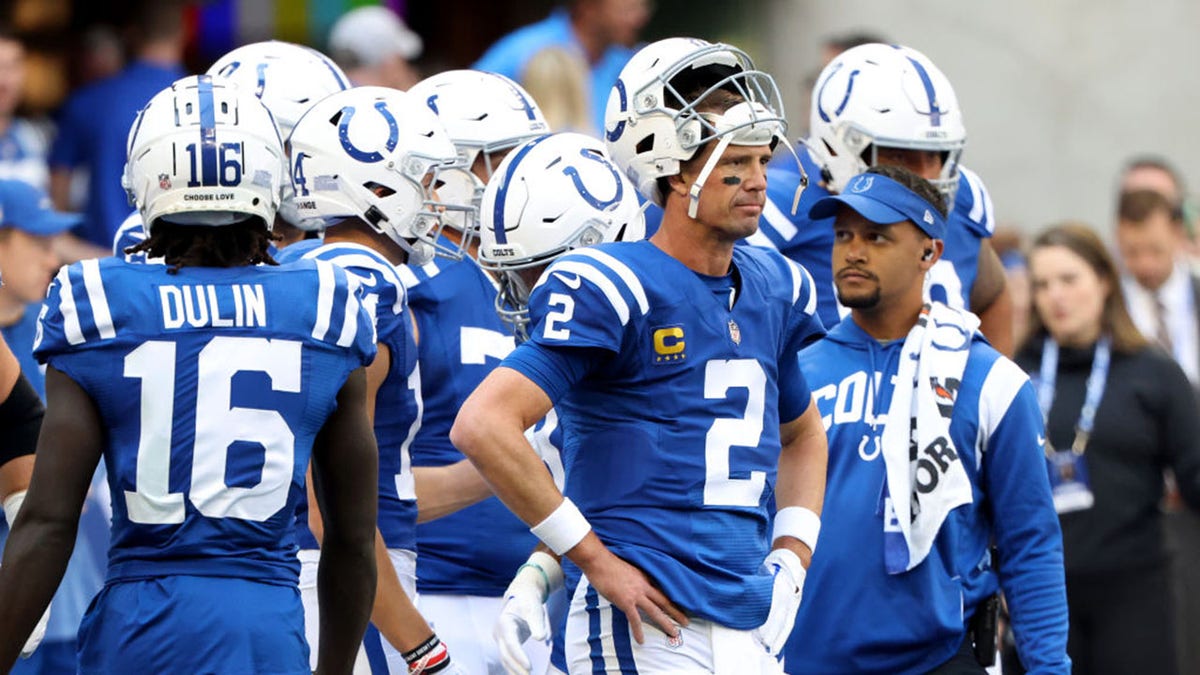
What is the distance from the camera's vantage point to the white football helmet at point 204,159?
4.12 meters

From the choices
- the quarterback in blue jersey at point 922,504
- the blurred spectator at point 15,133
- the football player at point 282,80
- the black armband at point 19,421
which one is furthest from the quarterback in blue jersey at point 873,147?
the blurred spectator at point 15,133

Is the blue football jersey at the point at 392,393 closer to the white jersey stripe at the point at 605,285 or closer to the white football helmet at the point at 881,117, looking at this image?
the white jersey stripe at the point at 605,285

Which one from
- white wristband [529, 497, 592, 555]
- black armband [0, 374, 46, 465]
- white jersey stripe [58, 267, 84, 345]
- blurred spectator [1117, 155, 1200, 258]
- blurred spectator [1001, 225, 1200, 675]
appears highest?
white jersey stripe [58, 267, 84, 345]

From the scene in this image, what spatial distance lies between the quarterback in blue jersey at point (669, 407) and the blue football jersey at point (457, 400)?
2.87ft

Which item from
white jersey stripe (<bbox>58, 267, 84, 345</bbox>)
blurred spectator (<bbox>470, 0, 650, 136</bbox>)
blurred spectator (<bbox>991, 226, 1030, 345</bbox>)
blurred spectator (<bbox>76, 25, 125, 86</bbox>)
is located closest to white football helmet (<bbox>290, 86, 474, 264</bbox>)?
white jersey stripe (<bbox>58, 267, 84, 345</bbox>)

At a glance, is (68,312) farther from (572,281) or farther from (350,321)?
(572,281)

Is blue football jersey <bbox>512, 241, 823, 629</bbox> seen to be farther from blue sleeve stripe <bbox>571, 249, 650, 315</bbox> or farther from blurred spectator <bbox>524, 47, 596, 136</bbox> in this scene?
blurred spectator <bbox>524, 47, 596, 136</bbox>

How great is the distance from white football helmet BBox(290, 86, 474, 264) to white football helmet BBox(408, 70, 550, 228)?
18.0 inches

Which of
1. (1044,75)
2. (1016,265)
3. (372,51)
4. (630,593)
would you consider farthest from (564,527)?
(1044,75)

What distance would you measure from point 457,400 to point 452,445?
14cm

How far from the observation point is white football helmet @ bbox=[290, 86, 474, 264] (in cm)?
529

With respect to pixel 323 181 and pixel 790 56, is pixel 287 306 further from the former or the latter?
pixel 790 56

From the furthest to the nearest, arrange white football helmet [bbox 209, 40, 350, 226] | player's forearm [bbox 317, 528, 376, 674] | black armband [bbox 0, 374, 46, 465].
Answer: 1. white football helmet [bbox 209, 40, 350, 226]
2. black armband [bbox 0, 374, 46, 465]
3. player's forearm [bbox 317, 528, 376, 674]

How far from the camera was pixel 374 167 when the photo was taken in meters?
5.29
